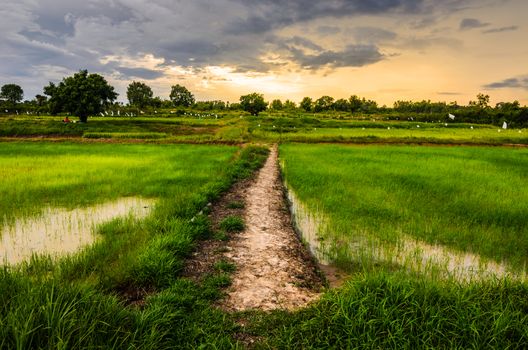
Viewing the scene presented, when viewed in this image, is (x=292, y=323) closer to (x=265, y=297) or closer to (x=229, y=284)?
(x=265, y=297)

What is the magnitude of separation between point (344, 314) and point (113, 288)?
3.10 m

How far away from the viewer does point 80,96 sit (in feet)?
115

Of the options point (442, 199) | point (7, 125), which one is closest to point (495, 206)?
point (442, 199)

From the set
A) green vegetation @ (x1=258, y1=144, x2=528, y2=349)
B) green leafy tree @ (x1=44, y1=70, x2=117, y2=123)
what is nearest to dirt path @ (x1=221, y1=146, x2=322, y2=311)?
green vegetation @ (x1=258, y1=144, x2=528, y2=349)

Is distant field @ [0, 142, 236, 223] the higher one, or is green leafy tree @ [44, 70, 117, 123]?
green leafy tree @ [44, 70, 117, 123]

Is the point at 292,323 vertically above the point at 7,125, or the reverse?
the point at 7,125

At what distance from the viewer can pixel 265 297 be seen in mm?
4152

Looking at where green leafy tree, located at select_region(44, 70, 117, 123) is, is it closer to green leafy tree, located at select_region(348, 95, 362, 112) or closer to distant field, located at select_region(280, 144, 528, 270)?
distant field, located at select_region(280, 144, 528, 270)

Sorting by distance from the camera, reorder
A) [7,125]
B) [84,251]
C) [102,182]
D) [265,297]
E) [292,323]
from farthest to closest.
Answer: [7,125], [102,182], [84,251], [265,297], [292,323]

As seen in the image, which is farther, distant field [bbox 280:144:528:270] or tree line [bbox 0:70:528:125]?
tree line [bbox 0:70:528:125]

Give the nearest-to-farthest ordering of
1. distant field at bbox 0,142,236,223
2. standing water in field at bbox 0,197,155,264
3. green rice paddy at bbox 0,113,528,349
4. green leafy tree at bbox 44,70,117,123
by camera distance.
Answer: green rice paddy at bbox 0,113,528,349 → standing water in field at bbox 0,197,155,264 → distant field at bbox 0,142,236,223 → green leafy tree at bbox 44,70,117,123

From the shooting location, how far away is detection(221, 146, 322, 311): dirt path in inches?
162

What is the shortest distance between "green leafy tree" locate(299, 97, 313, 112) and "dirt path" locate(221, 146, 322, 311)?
90.3 m

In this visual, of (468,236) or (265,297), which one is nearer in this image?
(265,297)
